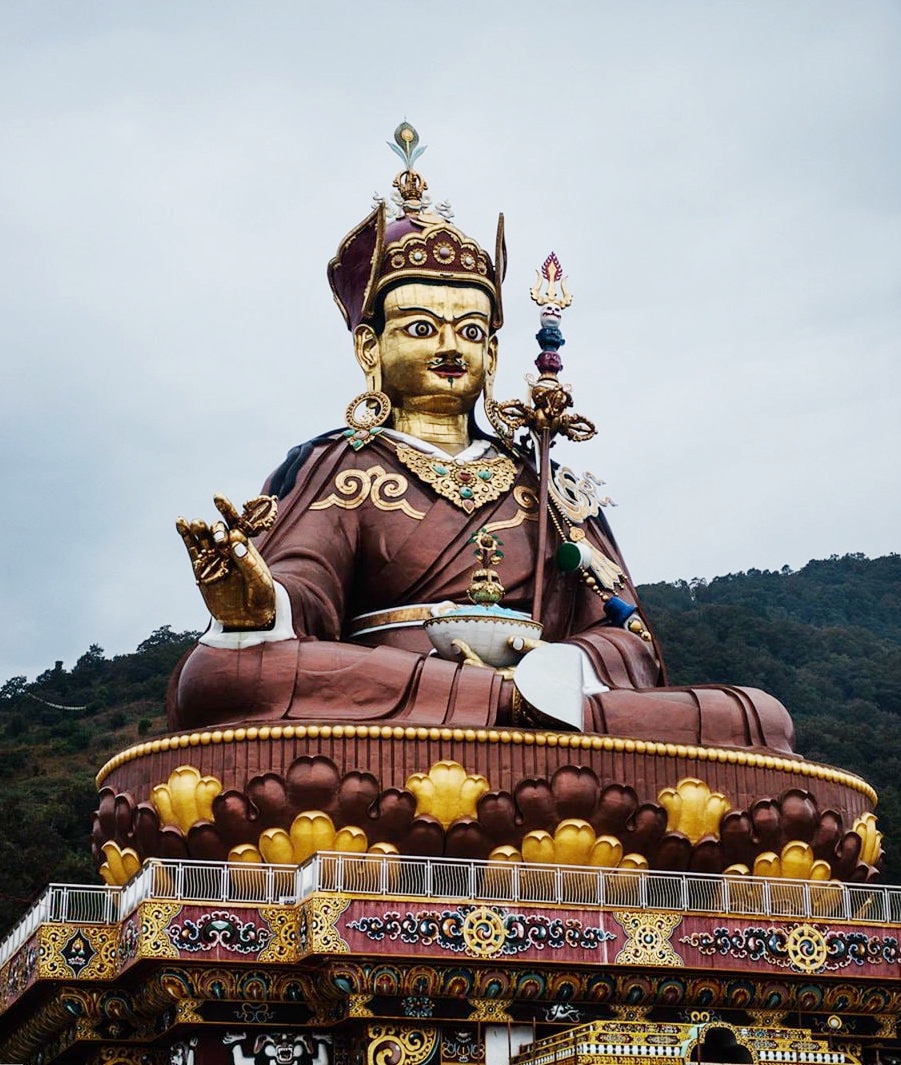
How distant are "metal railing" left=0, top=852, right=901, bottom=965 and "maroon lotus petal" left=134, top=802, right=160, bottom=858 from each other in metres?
0.37

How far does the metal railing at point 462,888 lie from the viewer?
44.1 feet

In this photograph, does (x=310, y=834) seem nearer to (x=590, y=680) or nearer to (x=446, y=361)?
(x=590, y=680)

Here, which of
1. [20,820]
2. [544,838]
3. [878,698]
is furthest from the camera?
[878,698]

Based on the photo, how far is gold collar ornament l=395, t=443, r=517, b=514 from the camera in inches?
671

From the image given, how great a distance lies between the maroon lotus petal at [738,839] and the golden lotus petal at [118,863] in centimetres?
388

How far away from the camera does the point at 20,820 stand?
2630 centimetres

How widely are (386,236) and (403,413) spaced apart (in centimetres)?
145

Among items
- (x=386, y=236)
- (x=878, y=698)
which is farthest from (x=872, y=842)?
(x=878, y=698)

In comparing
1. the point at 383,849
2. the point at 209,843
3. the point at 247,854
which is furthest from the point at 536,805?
the point at 209,843

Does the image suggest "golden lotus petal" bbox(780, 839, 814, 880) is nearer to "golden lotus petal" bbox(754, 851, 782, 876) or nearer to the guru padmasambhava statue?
"golden lotus petal" bbox(754, 851, 782, 876)

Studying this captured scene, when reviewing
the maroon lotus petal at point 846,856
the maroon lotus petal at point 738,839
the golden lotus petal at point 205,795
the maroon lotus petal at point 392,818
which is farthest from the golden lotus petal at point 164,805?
the maroon lotus petal at point 846,856

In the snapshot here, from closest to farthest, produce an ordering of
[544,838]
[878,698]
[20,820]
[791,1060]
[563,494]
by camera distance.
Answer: [791,1060]
[544,838]
[563,494]
[20,820]
[878,698]

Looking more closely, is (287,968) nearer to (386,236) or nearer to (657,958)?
(657,958)

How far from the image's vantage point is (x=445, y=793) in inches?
561
